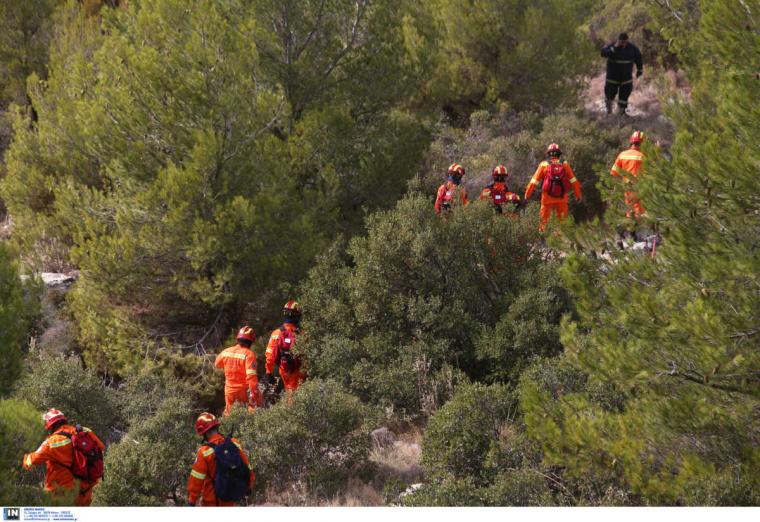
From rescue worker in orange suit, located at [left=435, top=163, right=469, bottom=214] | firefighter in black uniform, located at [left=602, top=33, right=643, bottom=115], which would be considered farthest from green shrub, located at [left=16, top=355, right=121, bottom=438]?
firefighter in black uniform, located at [left=602, top=33, right=643, bottom=115]

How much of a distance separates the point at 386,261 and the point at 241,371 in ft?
7.48

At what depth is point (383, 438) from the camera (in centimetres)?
926

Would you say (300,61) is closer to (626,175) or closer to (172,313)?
(172,313)

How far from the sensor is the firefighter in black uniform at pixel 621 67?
1733 cm

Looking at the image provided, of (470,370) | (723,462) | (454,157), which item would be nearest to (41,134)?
(454,157)

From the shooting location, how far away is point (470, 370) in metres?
9.99

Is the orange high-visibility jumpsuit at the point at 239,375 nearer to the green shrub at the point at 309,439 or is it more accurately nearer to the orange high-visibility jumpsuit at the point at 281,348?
the orange high-visibility jumpsuit at the point at 281,348

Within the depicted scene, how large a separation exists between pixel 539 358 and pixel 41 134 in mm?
10983

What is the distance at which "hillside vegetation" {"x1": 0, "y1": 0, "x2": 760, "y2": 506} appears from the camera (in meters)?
5.48

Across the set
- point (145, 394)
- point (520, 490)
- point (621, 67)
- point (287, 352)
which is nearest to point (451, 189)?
point (287, 352)

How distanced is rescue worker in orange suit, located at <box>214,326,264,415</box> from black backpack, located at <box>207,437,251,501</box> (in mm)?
2366

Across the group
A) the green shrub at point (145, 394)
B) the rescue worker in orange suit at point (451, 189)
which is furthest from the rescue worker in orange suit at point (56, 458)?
the rescue worker in orange suit at point (451, 189)

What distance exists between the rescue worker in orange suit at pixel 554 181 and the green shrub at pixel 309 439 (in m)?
5.50

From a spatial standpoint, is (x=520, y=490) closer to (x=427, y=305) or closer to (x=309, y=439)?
(x=309, y=439)
